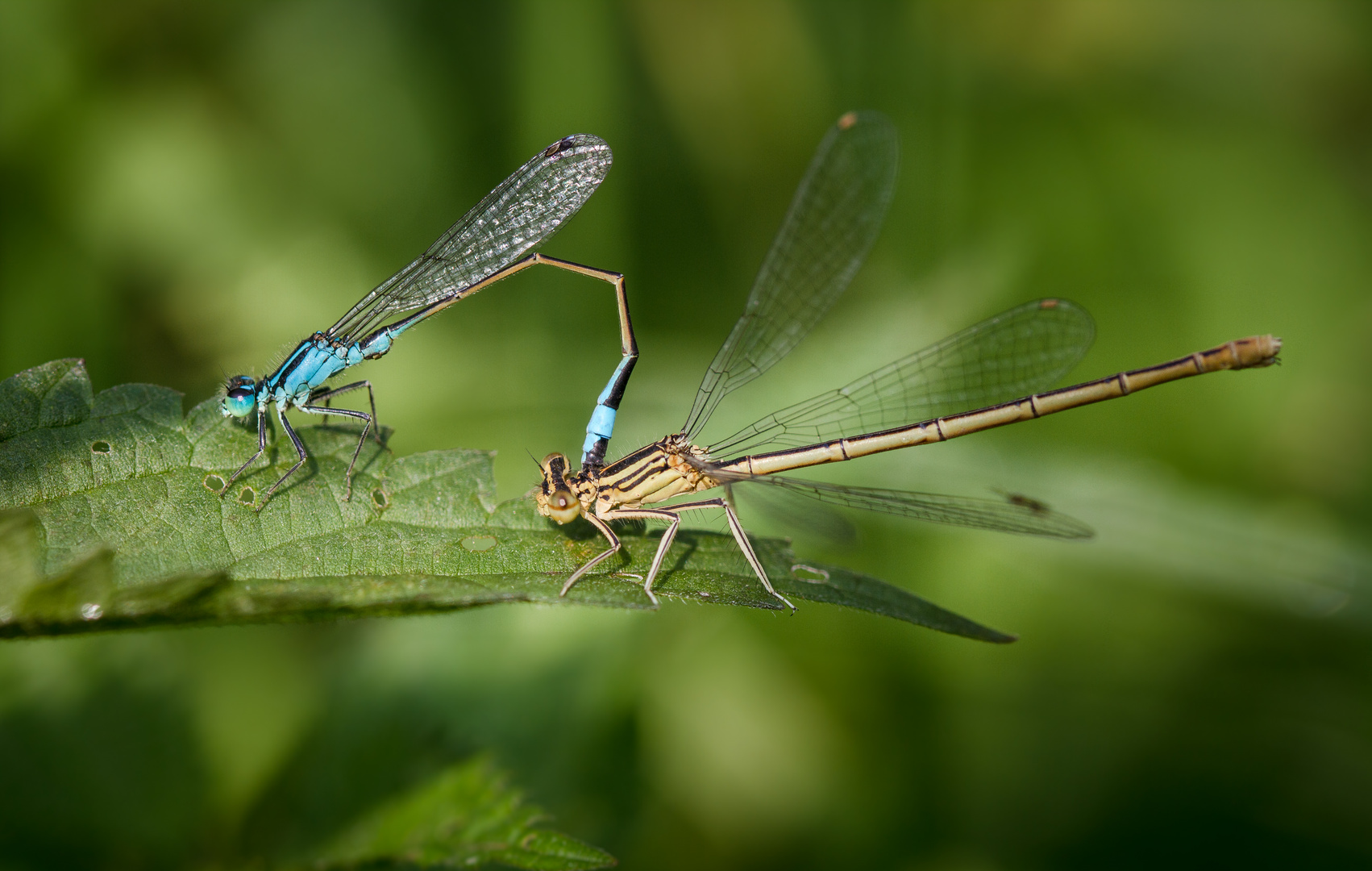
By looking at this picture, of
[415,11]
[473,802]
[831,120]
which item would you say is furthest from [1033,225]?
[473,802]

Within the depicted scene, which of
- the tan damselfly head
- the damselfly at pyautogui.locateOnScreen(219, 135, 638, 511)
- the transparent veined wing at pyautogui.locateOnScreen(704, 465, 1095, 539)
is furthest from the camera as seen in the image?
the damselfly at pyautogui.locateOnScreen(219, 135, 638, 511)

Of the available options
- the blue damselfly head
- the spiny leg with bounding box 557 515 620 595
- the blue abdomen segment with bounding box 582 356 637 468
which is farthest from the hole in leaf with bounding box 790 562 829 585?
the blue damselfly head

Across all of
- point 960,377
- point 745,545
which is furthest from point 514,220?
point 960,377

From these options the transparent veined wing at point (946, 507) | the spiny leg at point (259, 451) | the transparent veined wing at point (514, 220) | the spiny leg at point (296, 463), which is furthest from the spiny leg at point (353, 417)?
the transparent veined wing at point (946, 507)

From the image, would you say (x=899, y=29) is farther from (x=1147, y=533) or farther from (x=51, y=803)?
(x=51, y=803)

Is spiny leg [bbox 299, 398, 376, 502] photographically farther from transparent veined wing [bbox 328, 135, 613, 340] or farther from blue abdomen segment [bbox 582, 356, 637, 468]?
→ blue abdomen segment [bbox 582, 356, 637, 468]

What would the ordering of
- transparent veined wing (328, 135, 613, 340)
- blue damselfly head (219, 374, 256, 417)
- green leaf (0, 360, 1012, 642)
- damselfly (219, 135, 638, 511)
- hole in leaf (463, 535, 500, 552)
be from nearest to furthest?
green leaf (0, 360, 1012, 642), hole in leaf (463, 535, 500, 552), blue damselfly head (219, 374, 256, 417), damselfly (219, 135, 638, 511), transparent veined wing (328, 135, 613, 340)
